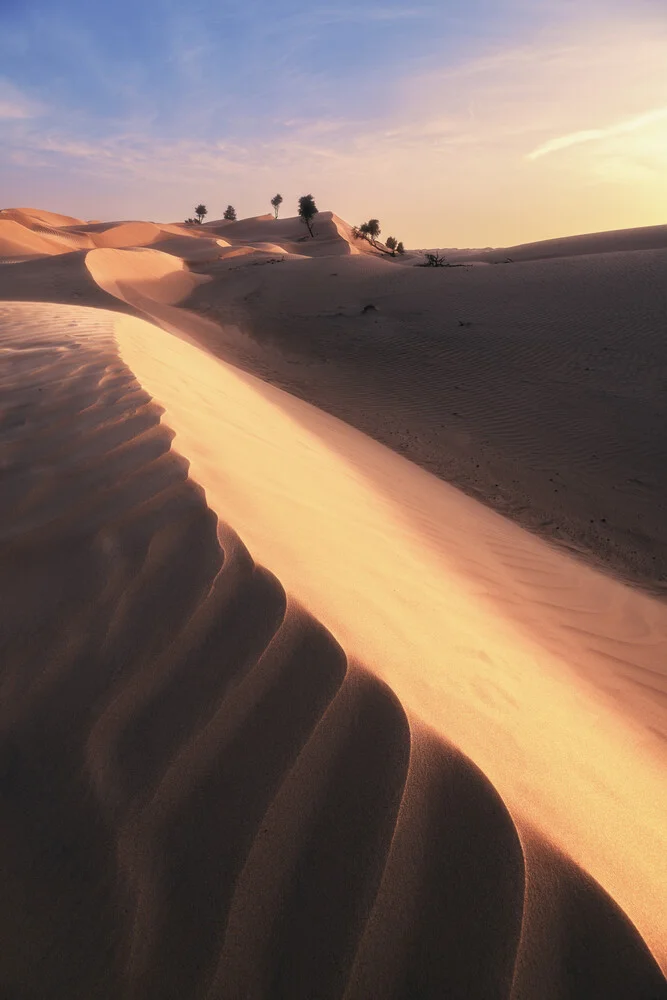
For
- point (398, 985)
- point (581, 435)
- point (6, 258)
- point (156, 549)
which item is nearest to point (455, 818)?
point (398, 985)

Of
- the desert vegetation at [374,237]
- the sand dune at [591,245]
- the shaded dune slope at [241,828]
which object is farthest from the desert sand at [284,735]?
the desert vegetation at [374,237]

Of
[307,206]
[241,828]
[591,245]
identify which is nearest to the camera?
[241,828]

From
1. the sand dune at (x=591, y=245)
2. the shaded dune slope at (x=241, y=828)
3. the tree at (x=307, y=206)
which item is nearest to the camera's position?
the shaded dune slope at (x=241, y=828)

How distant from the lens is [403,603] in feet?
6.72

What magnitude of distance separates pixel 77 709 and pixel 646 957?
119 centimetres

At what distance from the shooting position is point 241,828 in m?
1.05

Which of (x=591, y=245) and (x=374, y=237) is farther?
(x=374, y=237)

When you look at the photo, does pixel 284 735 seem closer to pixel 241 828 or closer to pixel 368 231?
pixel 241 828

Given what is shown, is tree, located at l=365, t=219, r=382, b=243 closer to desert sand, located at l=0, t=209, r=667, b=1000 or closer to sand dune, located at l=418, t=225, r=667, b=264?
sand dune, located at l=418, t=225, r=667, b=264

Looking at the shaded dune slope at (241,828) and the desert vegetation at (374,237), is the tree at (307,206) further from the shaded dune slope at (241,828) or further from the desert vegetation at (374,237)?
the shaded dune slope at (241,828)

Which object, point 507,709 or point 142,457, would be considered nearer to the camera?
point 507,709

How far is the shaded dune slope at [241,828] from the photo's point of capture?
905 millimetres

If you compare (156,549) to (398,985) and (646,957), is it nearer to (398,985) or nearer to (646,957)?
(398,985)

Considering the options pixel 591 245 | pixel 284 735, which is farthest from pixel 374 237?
pixel 284 735
